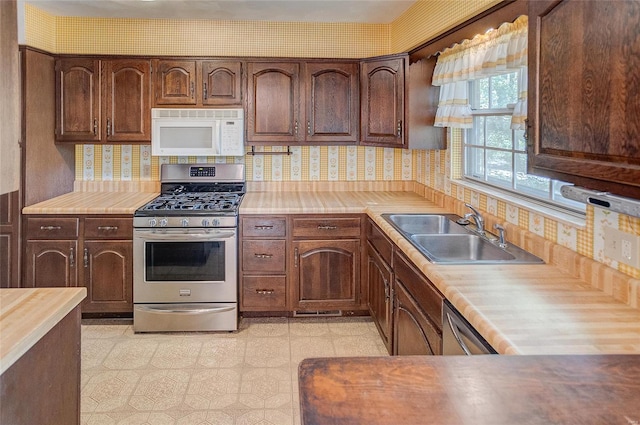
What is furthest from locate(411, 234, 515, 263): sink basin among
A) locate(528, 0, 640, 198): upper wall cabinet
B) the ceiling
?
the ceiling

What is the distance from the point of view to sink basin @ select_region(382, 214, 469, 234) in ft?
10.4

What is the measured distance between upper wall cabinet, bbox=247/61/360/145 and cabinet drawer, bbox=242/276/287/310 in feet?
3.57

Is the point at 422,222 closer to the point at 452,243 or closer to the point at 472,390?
the point at 452,243

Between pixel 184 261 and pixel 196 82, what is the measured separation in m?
1.39

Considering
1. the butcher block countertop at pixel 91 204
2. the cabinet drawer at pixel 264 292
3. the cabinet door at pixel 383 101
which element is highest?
the cabinet door at pixel 383 101

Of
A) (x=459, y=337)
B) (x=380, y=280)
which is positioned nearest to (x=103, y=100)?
(x=380, y=280)

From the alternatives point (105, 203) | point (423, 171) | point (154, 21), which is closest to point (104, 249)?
point (105, 203)

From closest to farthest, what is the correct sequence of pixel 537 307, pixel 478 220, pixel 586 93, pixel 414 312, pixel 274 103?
1. pixel 586 93
2. pixel 537 307
3. pixel 414 312
4. pixel 478 220
5. pixel 274 103

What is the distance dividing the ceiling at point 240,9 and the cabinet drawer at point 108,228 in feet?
5.08

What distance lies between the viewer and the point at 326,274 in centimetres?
377

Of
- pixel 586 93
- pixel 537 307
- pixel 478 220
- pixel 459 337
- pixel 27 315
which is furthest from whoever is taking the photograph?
pixel 478 220

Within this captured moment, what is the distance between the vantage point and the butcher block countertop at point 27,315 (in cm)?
127

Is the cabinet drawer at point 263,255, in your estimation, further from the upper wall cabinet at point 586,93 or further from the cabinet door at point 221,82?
the upper wall cabinet at point 586,93

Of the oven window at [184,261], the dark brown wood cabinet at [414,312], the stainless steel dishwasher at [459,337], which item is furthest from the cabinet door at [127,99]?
the stainless steel dishwasher at [459,337]
